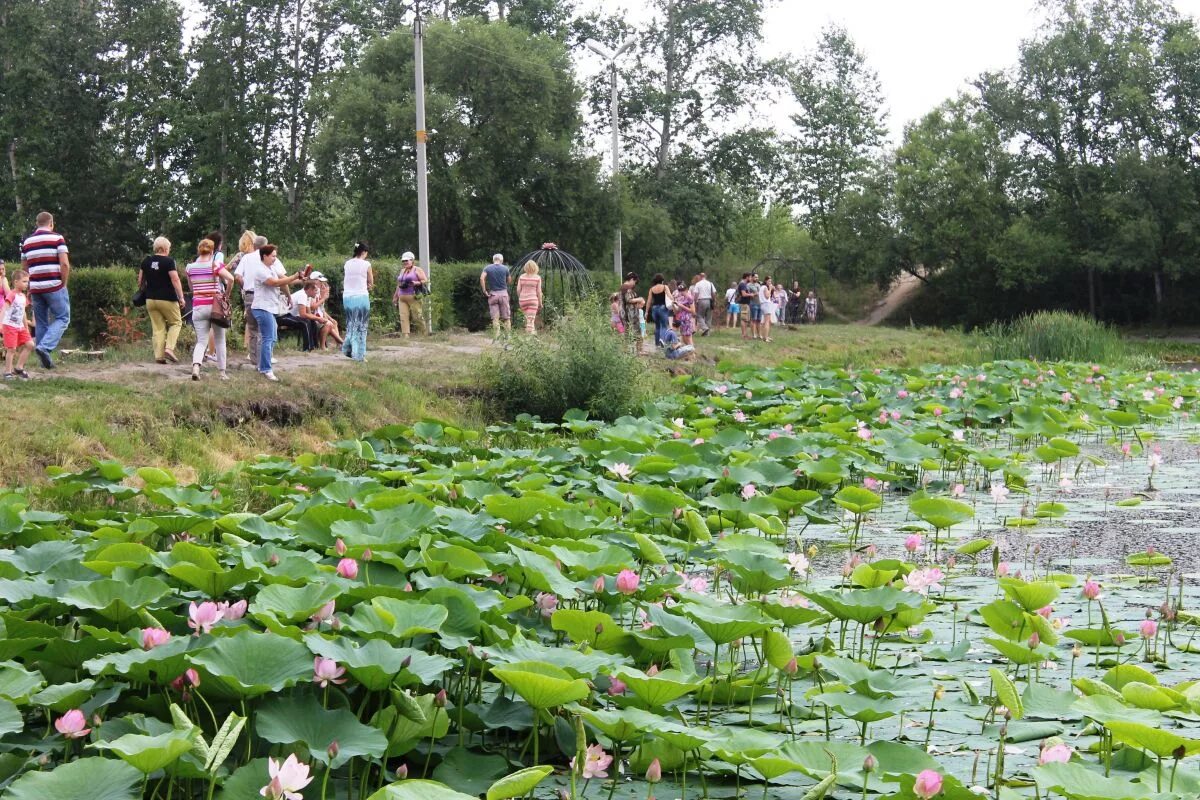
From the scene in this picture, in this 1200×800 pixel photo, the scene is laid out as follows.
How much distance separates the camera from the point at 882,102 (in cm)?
5250

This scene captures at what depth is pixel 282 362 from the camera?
13.2 meters

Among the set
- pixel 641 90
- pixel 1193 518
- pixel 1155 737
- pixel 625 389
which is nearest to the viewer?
pixel 1155 737

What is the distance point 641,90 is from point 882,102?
52.3 ft

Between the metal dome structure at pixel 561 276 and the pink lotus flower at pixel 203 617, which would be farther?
the metal dome structure at pixel 561 276

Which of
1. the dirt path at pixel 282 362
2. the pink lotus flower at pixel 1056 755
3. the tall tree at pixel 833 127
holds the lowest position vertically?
the pink lotus flower at pixel 1056 755

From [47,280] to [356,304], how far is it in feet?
11.4

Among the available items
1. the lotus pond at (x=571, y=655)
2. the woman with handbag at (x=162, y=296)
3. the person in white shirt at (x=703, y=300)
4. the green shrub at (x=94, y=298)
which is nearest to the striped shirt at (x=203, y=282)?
the woman with handbag at (x=162, y=296)

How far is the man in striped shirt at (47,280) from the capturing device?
10.9 metres

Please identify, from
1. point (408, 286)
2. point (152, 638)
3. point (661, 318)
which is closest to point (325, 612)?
point (152, 638)

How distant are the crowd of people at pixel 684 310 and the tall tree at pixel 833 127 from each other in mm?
16100

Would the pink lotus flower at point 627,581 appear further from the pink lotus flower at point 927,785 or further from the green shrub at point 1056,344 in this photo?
the green shrub at point 1056,344

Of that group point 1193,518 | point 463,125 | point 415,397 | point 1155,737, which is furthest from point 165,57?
point 1155,737

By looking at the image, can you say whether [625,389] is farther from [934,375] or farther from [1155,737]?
[1155,737]

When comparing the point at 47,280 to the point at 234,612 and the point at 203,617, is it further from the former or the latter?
the point at 203,617
